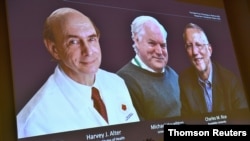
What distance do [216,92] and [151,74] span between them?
1.63 feet

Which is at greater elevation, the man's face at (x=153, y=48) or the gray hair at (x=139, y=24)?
the gray hair at (x=139, y=24)

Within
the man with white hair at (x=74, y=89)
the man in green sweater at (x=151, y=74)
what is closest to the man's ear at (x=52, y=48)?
the man with white hair at (x=74, y=89)

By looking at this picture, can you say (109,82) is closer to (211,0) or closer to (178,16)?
(178,16)

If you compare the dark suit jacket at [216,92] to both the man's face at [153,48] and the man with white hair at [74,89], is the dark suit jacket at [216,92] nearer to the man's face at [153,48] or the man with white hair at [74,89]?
the man's face at [153,48]

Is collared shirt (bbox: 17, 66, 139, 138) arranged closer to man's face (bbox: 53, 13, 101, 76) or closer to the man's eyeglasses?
man's face (bbox: 53, 13, 101, 76)

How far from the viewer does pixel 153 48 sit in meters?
1.79

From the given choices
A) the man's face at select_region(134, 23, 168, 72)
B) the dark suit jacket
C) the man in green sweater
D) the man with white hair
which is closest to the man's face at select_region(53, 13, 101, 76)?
the man with white hair

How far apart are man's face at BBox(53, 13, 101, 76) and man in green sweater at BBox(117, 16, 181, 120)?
6.7 inches

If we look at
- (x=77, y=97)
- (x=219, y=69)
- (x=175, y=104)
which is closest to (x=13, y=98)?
(x=77, y=97)

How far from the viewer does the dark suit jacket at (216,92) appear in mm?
1837

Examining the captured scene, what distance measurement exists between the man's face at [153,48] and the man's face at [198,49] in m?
0.20

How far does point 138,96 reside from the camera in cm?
164

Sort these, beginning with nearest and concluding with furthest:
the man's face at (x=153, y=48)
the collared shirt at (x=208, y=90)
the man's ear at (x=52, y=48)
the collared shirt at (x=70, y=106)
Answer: the collared shirt at (x=70, y=106) < the man's ear at (x=52, y=48) < the man's face at (x=153, y=48) < the collared shirt at (x=208, y=90)

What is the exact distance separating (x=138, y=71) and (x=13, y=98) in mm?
666
